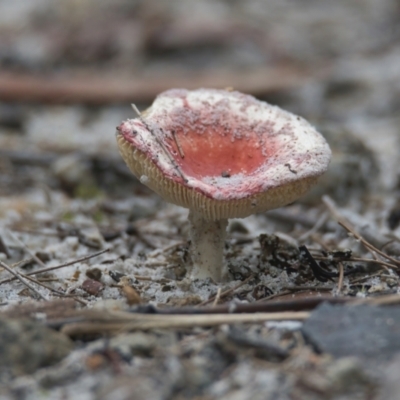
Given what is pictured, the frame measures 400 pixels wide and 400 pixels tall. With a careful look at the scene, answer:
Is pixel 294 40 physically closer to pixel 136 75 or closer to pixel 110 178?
pixel 136 75

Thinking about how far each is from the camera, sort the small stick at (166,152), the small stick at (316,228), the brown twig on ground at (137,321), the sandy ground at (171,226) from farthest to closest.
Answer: the small stick at (316,228) → the small stick at (166,152) → the brown twig on ground at (137,321) → the sandy ground at (171,226)

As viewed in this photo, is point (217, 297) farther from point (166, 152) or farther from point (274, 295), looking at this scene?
point (166, 152)

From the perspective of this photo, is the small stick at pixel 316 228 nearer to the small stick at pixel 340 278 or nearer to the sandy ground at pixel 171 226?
the sandy ground at pixel 171 226

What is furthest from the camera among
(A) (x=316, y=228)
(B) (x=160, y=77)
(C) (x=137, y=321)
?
(B) (x=160, y=77)

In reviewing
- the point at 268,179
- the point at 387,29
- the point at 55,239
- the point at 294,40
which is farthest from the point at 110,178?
the point at 387,29

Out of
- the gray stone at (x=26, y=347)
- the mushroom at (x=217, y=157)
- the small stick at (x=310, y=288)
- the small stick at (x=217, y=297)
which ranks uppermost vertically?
the mushroom at (x=217, y=157)

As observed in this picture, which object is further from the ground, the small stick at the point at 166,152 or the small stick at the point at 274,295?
the small stick at the point at 166,152

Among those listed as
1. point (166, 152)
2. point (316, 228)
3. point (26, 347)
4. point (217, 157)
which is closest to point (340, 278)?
point (217, 157)

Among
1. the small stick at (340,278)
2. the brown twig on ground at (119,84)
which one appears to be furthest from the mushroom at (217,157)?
the brown twig on ground at (119,84)
